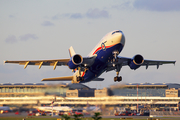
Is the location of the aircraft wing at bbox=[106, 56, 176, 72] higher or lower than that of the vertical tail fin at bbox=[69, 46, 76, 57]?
lower

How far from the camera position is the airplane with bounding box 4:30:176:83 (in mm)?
35062

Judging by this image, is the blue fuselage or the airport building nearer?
the blue fuselage

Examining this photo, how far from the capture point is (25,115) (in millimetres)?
42656

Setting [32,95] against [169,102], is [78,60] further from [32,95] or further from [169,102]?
[169,102]

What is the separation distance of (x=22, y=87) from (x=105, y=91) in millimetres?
15040

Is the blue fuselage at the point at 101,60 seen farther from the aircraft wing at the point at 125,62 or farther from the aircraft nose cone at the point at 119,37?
the aircraft wing at the point at 125,62

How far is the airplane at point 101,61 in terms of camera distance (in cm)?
3506

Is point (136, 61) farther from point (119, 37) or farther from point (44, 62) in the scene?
point (44, 62)

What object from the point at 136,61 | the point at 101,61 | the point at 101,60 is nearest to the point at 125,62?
the point at 136,61

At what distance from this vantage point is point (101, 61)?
36250mm

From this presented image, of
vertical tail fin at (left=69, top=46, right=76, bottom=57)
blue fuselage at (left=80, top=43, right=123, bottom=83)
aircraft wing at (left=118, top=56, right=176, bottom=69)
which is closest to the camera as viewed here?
blue fuselage at (left=80, top=43, right=123, bottom=83)

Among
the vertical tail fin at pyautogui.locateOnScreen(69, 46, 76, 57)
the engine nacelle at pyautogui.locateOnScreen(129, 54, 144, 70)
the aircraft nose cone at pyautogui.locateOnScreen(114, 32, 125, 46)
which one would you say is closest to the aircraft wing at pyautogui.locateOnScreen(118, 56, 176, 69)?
the engine nacelle at pyautogui.locateOnScreen(129, 54, 144, 70)

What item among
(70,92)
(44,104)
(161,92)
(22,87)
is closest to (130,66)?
(70,92)

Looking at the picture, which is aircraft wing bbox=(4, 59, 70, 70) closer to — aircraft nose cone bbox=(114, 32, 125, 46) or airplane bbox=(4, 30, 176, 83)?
airplane bbox=(4, 30, 176, 83)
